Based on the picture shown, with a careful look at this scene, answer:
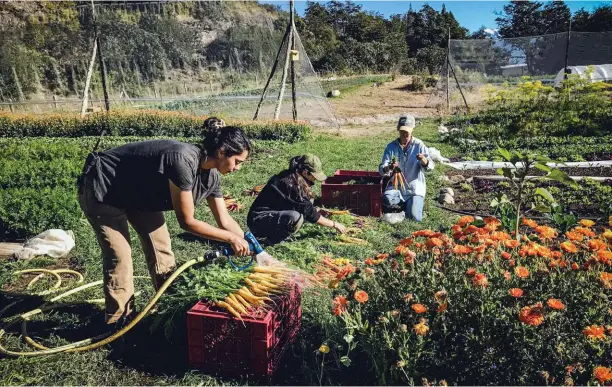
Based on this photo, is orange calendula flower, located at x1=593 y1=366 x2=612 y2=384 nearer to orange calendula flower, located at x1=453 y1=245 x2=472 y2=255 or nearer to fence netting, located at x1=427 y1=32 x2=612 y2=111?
orange calendula flower, located at x1=453 y1=245 x2=472 y2=255

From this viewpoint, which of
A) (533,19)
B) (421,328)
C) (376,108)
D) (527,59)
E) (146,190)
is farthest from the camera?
(533,19)

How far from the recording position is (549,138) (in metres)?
10.3

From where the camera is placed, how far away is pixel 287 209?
4.89 meters

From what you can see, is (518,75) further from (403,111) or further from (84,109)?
(84,109)

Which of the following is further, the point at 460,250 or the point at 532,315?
the point at 460,250

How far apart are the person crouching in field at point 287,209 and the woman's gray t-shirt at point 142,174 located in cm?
168

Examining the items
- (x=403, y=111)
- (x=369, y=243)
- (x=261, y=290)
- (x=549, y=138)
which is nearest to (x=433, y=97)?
(x=403, y=111)

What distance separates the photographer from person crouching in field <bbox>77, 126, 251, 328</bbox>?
114 inches

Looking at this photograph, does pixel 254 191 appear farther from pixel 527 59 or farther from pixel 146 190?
pixel 527 59

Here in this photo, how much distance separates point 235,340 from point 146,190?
106cm

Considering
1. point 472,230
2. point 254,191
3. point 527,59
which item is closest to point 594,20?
point 527,59

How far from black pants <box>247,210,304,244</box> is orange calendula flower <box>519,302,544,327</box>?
2.86 m

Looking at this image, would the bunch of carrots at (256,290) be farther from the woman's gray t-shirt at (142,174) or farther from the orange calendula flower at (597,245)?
the orange calendula flower at (597,245)

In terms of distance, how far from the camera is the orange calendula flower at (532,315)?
211 cm
